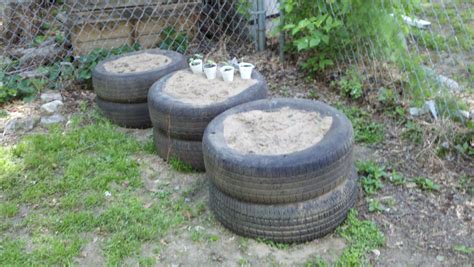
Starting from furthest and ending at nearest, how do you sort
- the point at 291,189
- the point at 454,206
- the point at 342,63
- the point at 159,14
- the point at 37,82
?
1. the point at 159,14
2. the point at 37,82
3. the point at 342,63
4. the point at 454,206
5. the point at 291,189

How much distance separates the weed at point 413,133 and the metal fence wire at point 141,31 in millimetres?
1035

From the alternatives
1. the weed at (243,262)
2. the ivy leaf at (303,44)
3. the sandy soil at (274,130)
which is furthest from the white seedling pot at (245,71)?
the weed at (243,262)

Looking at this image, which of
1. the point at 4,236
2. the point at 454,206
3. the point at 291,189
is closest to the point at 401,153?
the point at 454,206

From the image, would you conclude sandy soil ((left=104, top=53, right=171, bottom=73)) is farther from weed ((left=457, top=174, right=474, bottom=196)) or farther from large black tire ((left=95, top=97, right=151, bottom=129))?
weed ((left=457, top=174, right=474, bottom=196))

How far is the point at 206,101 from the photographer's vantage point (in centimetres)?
349

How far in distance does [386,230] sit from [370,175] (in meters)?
0.53

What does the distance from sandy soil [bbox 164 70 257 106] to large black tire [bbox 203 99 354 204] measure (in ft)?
2.53

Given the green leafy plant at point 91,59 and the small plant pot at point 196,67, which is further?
the green leafy plant at point 91,59

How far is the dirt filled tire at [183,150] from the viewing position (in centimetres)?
346

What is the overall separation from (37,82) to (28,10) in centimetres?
170

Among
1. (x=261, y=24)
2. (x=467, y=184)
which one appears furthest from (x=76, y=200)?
(x=261, y=24)

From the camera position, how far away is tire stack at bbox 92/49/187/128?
13.6ft

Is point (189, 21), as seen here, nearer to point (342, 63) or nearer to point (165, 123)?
point (342, 63)

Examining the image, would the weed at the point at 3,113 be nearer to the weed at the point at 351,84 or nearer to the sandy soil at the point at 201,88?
the sandy soil at the point at 201,88
